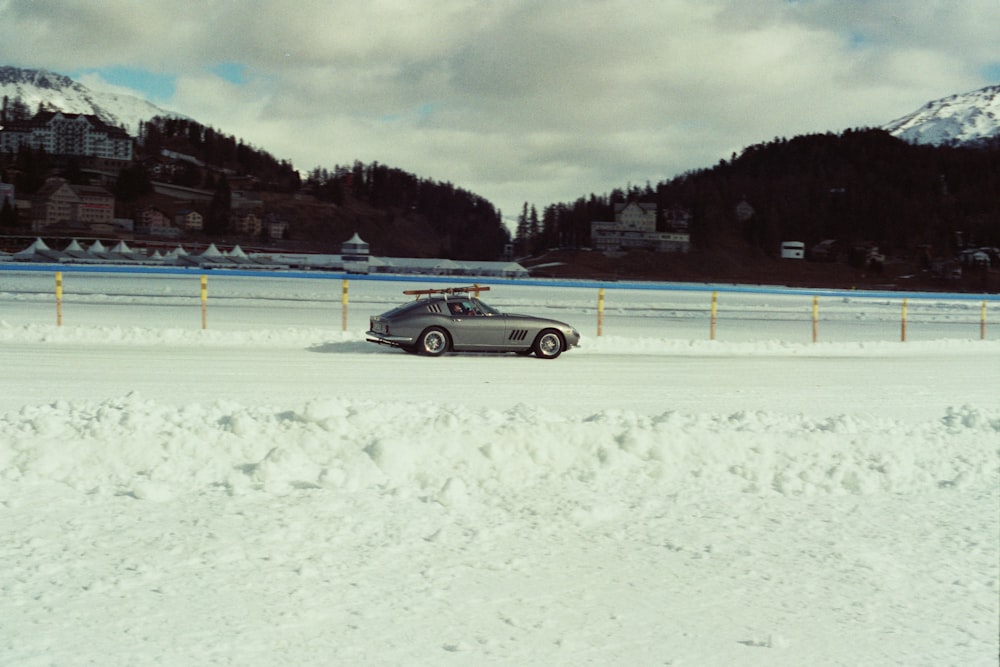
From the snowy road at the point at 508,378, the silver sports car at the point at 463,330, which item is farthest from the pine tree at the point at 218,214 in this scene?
the silver sports car at the point at 463,330

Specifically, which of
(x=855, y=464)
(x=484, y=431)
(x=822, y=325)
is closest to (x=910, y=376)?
(x=855, y=464)

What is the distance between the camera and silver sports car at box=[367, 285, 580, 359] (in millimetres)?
16938

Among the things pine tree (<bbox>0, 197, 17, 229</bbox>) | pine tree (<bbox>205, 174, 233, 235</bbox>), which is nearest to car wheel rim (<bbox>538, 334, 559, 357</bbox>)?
pine tree (<bbox>0, 197, 17, 229</bbox>)

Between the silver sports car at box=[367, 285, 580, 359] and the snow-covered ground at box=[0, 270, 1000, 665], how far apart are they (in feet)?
16.1

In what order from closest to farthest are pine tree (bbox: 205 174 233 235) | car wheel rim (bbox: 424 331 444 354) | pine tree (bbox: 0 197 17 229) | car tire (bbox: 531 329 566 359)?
car wheel rim (bbox: 424 331 444 354) → car tire (bbox: 531 329 566 359) → pine tree (bbox: 0 197 17 229) → pine tree (bbox: 205 174 233 235)

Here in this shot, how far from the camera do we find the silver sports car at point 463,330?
1694cm

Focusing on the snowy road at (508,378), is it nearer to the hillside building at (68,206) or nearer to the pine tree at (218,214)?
the hillside building at (68,206)

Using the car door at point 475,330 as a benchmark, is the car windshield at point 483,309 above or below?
above

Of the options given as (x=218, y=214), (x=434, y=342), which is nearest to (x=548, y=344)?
(x=434, y=342)

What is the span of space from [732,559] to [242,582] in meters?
2.79

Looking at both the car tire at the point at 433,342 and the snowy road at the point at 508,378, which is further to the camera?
the car tire at the point at 433,342

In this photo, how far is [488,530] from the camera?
220 inches

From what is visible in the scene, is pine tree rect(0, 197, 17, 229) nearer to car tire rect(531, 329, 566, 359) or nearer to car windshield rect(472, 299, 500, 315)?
car windshield rect(472, 299, 500, 315)

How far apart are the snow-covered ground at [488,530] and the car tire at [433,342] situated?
16.2ft
